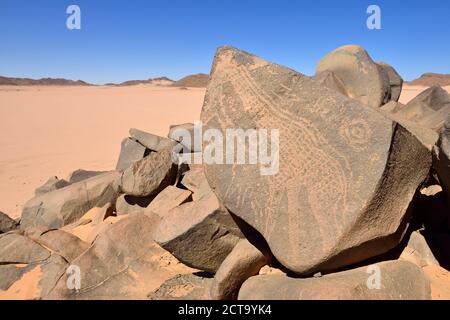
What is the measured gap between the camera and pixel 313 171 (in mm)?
2352

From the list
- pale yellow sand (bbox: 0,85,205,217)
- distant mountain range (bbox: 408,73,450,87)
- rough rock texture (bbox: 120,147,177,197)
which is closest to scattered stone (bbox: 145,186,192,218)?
rough rock texture (bbox: 120,147,177,197)

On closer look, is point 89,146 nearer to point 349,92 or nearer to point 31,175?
point 31,175

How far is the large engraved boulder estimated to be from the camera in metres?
2.17

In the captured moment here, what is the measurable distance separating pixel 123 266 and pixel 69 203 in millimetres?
1708

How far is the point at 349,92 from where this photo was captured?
16.9ft

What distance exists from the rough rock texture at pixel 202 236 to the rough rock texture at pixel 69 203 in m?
1.86

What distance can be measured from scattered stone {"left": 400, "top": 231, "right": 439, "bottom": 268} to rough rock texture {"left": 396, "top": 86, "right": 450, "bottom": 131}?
1.19m

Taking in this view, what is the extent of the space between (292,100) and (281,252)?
954mm

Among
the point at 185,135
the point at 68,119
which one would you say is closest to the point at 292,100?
the point at 185,135

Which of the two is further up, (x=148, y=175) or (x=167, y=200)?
(x=148, y=175)

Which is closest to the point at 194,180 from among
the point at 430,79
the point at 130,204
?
the point at 130,204

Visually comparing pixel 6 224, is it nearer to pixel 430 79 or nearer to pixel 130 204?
pixel 130 204

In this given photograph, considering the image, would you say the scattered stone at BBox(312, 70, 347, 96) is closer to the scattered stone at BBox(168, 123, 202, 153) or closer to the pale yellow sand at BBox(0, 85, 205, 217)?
the scattered stone at BBox(168, 123, 202, 153)

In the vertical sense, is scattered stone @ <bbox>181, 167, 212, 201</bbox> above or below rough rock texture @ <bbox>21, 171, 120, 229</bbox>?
above
